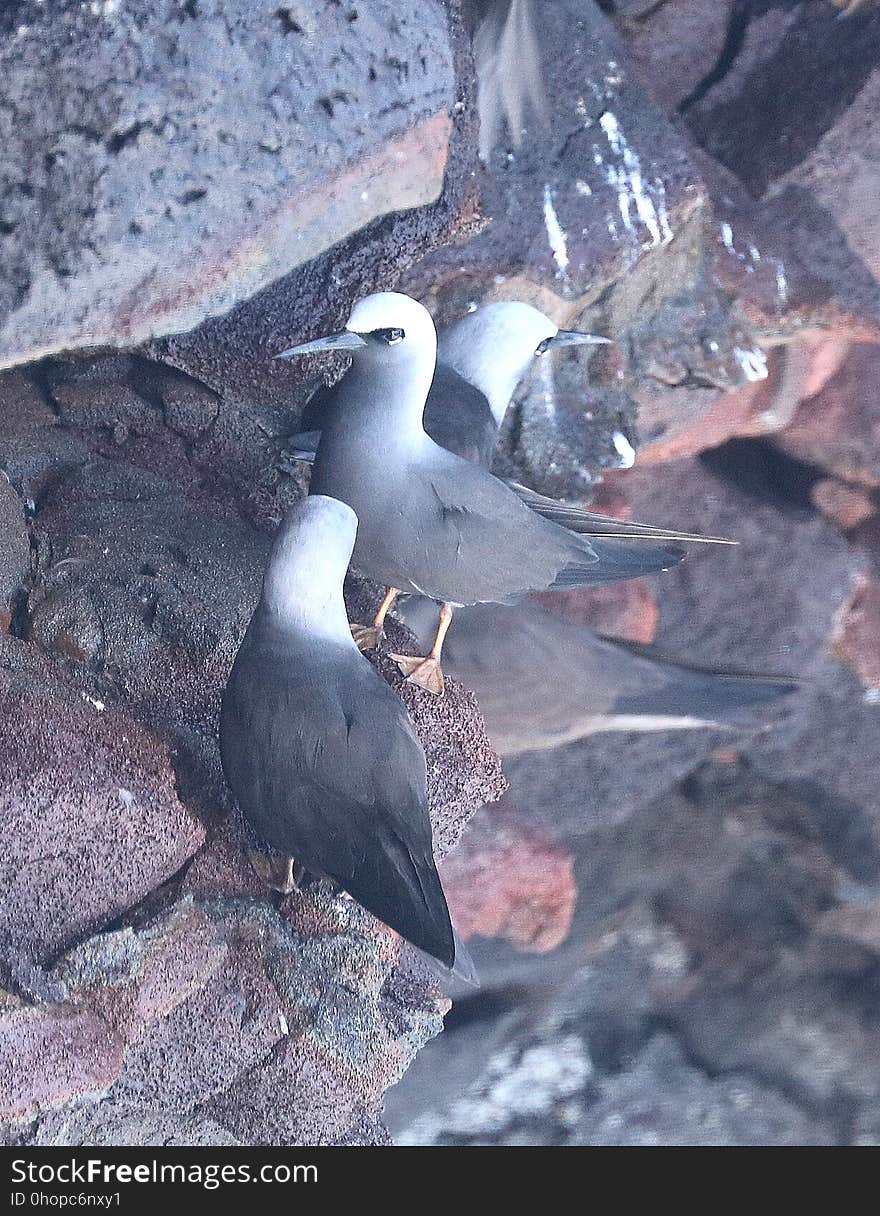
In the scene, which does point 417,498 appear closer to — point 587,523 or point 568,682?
point 587,523

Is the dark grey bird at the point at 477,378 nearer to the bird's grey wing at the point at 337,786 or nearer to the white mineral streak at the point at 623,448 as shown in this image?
the white mineral streak at the point at 623,448

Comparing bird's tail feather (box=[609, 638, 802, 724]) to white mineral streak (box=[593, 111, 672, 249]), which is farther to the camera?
bird's tail feather (box=[609, 638, 802, 724])

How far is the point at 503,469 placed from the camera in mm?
2832

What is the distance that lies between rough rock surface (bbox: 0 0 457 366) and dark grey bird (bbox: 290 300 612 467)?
498mm

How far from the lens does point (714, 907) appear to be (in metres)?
3.98

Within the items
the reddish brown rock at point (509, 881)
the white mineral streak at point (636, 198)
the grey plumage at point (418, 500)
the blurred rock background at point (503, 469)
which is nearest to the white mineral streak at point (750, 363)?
the blurred rock background at point (503, 469)

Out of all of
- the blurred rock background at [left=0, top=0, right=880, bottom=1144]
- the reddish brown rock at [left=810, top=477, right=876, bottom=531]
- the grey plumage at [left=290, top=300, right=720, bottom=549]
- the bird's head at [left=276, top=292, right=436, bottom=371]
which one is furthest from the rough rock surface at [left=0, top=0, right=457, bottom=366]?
the reddish brown rock at [left=810, top=477, right=876, bottom=531]

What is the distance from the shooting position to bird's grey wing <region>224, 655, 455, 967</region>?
66.2 inches

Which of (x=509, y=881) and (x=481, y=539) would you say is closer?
(x=481, y=539)

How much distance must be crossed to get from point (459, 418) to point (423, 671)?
56cm

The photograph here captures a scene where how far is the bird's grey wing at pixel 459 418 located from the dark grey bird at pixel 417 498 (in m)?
0.18

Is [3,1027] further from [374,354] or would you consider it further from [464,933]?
[464,933]

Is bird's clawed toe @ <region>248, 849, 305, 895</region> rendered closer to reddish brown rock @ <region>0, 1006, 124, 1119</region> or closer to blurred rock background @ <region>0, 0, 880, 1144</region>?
blurred rock background @ <region>0, 0, 880, 1144</region>

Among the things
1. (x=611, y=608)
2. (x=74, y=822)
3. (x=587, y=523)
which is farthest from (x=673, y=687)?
(x=74, y=822)
